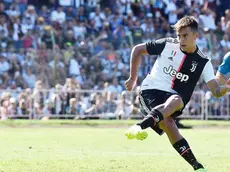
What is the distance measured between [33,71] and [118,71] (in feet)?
11.1

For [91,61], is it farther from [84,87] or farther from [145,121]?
[145,121]

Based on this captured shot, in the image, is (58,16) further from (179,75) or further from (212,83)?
→ (179,75)

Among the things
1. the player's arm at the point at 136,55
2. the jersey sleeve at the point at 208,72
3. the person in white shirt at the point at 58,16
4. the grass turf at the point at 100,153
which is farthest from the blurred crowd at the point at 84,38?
the jersey sleeve at the point at 208,72

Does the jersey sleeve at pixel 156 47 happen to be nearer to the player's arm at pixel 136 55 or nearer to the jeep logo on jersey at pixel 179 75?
the player's arm at pixel 136 55

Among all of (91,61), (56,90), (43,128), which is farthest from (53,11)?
(43,128)

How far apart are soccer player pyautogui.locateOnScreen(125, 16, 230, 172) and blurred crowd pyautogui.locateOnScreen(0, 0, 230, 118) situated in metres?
15.5

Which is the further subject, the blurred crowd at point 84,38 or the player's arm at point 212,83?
the blurred crowd at point 84,38

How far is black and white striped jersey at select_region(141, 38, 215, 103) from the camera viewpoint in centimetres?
975

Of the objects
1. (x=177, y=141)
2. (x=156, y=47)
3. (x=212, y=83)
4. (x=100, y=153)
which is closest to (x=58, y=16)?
(x=100, y=153)

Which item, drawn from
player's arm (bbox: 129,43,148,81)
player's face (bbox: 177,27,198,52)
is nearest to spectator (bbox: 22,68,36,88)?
player's arm (bbox: 129,43,148,81)

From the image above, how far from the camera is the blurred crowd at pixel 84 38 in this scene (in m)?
26.9

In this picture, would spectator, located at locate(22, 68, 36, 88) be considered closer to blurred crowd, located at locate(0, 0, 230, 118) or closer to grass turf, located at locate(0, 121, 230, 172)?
blurred crowd, located at locate(0, 0, 230, 118)

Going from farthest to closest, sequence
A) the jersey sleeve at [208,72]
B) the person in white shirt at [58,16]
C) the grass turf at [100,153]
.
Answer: the person in white shirt at [58,16], the grass turf at [100,153], the jersey sleeve at [208,72]

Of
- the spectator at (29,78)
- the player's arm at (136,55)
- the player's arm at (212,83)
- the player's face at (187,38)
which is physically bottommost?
the spectator at (29,78)
